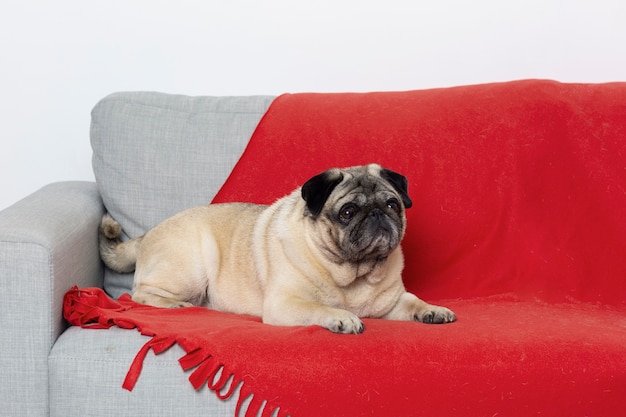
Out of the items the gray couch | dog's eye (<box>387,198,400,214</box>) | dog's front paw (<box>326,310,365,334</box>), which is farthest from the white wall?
dog's front paw (<box>326,310,365,334</box>)

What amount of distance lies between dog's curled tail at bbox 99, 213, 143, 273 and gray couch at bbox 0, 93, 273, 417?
4 cm

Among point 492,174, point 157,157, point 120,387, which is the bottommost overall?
point 120,387

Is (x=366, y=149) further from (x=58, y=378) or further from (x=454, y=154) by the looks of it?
(x=58, y=378)

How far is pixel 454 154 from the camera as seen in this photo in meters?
3.39

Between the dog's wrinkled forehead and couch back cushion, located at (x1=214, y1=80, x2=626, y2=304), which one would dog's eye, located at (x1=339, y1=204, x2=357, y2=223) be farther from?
couch back cushion, located at (x1=214, y1=80, x2=626, y2=304)

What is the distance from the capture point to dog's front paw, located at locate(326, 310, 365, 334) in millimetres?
2512

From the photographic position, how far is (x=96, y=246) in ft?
10.9

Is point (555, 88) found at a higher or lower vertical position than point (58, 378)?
higher

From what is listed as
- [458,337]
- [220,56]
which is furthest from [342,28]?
[458,337]

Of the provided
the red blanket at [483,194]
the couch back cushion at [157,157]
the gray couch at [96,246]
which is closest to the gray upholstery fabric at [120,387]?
the gray couch at [96,246]

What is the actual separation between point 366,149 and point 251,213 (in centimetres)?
63

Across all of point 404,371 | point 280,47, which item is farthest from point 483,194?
point 280,47

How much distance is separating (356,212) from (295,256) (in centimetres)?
32

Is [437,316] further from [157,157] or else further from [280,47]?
[280,47]
